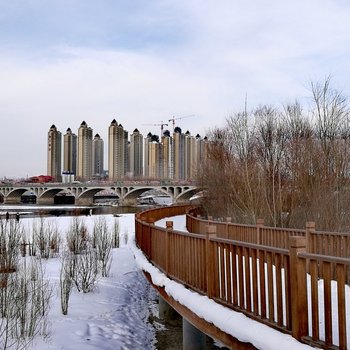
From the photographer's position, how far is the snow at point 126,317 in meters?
4.48

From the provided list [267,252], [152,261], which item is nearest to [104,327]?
[152,261]

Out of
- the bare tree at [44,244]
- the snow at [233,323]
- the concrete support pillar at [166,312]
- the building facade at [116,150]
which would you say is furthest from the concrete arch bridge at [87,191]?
A: the snow at [233,323]

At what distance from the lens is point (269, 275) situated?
4449 mm

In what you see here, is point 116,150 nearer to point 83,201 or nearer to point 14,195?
point 14,195

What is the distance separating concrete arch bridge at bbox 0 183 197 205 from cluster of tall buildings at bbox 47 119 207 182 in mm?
36096

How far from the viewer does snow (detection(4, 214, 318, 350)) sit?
14.7 feet

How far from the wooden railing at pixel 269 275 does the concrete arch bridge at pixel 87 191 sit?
66.2 m

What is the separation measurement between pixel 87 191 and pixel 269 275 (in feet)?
287

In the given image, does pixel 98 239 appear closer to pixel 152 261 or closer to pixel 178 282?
pixel 152 261

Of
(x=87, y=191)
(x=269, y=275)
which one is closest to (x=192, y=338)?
(x=269, y=275)

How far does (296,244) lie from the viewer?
3963 millimetres

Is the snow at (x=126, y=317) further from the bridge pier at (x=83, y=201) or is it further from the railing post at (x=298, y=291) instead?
the bridge pier at (x=83, y=201)

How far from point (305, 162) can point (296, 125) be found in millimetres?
5527

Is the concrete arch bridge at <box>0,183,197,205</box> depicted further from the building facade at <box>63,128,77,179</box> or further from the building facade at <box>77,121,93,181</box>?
the building facade at <box>63,128,77,179</box>
